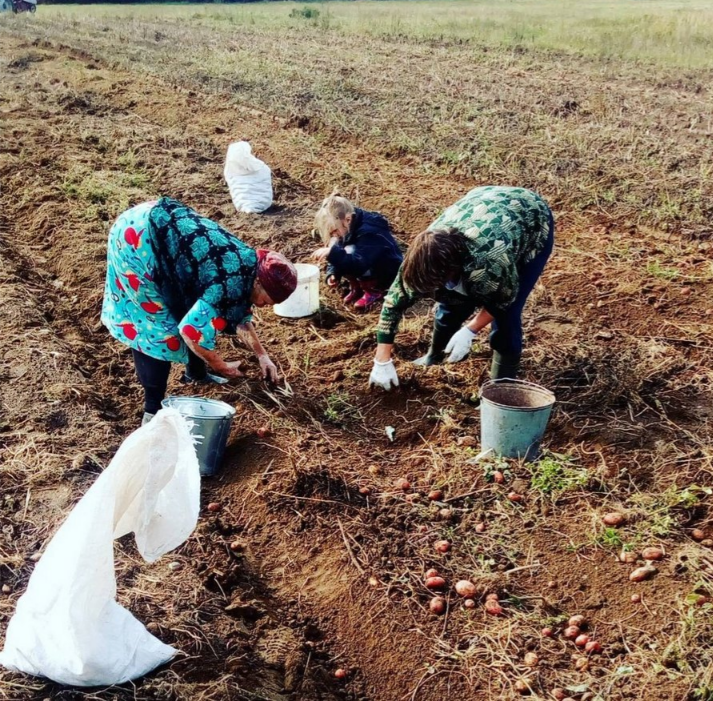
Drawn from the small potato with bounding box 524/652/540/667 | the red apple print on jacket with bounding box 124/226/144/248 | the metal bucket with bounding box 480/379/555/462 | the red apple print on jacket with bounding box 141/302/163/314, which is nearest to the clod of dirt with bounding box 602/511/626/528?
the metal bucket with bounding box 480/379/555/462

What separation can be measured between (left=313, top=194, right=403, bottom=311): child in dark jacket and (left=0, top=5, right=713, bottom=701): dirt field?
12.9 inches

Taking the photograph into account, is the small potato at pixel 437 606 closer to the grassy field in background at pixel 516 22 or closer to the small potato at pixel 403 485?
the small potato at pixel 403 485

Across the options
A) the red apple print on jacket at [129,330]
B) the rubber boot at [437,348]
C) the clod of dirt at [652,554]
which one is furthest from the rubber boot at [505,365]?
the red apple print on jacket at [129,330]

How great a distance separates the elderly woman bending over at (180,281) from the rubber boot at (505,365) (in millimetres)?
1188

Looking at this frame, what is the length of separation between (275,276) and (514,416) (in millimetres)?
1250

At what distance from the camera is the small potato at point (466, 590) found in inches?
119

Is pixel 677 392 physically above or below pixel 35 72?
below

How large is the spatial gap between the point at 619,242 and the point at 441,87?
6544 millimetres

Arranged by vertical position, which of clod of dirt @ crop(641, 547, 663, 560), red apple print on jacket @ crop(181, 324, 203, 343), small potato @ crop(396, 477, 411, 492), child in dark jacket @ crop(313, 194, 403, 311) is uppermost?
red apple print on jacket @ crop(181, 324, 203, 343)

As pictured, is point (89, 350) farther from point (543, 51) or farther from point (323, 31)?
point (323, 31)

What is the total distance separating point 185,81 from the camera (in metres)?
13.0

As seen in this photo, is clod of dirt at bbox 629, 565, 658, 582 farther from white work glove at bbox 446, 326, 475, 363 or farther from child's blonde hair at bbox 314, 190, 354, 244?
child's blonde hair at bbox 314, 190, 354, 244

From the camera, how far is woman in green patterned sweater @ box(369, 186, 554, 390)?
3.29 m

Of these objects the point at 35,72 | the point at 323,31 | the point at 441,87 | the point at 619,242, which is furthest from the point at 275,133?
the point at 323,31
